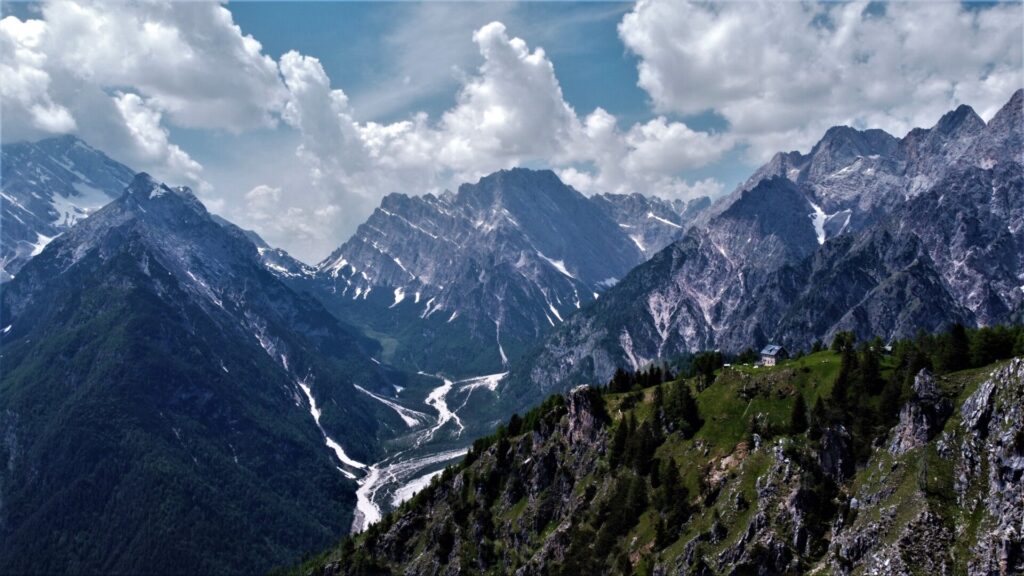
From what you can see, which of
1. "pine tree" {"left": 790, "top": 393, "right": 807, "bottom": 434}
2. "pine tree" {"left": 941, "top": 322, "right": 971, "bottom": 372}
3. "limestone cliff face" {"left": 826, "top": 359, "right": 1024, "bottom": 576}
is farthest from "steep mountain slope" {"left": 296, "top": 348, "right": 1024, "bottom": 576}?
"pine tree" {"left": 941, "top": 322, "right": 971, "bottom": 372}

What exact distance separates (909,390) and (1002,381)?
15636mm

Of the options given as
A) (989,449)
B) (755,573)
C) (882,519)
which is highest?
(989,449)

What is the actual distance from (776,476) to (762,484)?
266cm

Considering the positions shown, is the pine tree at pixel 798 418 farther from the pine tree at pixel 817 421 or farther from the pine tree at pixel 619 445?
the pine tree at pixel 619 445

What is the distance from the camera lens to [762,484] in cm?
12000

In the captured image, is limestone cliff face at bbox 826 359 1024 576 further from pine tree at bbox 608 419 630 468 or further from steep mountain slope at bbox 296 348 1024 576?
pine tree at bbox 608 419 630 468

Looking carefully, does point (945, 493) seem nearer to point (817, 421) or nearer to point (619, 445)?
point (817, 421)

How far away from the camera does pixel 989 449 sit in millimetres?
99375

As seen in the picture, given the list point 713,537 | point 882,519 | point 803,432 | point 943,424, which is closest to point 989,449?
point 943,424

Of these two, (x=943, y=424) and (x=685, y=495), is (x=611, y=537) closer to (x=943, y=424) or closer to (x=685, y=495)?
(x=685, y=495)

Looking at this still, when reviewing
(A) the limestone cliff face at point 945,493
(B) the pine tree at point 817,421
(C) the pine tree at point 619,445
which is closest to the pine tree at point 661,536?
(C) the pine tree at point 619,445

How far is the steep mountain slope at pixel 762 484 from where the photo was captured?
97750mm

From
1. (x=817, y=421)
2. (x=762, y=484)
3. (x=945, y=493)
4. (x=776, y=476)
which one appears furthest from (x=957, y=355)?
(x=762, y=484)

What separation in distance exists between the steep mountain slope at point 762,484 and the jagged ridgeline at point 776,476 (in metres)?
0.29
